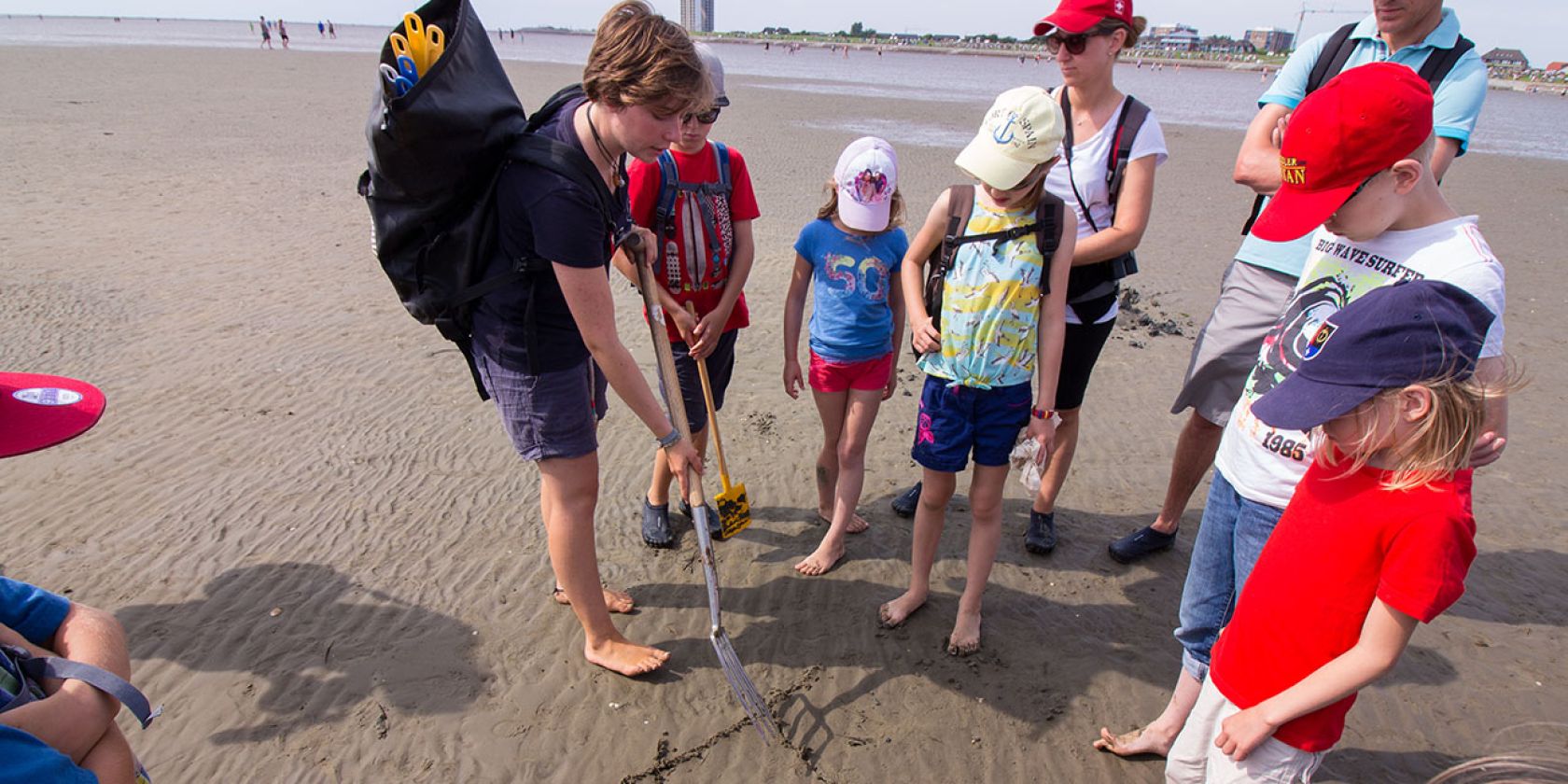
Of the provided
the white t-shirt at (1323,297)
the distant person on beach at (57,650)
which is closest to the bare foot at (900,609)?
the white t-shirt at (1323,297)

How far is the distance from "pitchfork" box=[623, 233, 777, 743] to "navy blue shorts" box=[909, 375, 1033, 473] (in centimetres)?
92

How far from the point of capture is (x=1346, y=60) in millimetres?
3066

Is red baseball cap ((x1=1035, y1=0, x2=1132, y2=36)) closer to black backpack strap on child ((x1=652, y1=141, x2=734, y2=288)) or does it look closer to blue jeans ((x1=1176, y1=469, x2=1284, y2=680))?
black backpack strap on child ((x1=652, y1=141, x2=734, y2=288))

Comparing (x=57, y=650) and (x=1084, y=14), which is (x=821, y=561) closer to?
(x=1084, y=14)

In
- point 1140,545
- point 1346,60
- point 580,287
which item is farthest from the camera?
point 1140,545

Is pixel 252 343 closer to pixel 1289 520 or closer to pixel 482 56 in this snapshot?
pixel 482 56

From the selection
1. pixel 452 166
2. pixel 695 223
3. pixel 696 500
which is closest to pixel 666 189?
pixel 695 223

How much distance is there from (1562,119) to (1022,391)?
44931 millimetres

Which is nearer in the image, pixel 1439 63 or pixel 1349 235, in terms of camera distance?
pixel 1349 235

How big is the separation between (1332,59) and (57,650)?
173 inches

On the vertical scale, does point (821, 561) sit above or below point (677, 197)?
below

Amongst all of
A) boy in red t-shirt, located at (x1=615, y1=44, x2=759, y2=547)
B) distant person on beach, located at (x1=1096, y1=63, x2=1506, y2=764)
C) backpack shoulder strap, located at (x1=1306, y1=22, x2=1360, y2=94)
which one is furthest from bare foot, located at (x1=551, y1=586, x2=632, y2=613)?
backpack shoulder strap, located at (x1=1306, y1=22, x2=1360, y2=94)

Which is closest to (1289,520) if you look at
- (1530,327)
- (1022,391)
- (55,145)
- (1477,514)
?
(1022,391)

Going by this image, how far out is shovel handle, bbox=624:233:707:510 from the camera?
2834 millimetres
